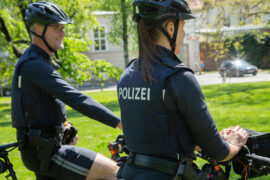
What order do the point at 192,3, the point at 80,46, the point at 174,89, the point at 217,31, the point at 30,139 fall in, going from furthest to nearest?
the point at 217,31 → the point at 192,3 → the point at 80,46 → the point at 30,139 → the point at 174,89

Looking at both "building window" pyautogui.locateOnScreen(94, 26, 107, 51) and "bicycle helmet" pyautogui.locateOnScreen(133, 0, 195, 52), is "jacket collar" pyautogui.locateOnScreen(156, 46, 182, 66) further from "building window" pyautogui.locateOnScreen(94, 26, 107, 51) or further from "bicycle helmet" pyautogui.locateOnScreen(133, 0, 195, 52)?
"building window" pyautogui.locateOnScreen(94, 26, 107, 51)

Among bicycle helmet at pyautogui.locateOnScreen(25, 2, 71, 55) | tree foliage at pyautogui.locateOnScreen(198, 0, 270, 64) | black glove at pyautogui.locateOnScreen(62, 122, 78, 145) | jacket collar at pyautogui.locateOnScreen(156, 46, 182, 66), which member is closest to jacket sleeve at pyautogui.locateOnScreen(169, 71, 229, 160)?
jacket collar at pyautogui.locateOnScreen(156, 46, 182, 66)

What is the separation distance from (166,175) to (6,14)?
18295 mm

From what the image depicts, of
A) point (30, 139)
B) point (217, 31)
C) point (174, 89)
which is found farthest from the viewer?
point (217, 31)

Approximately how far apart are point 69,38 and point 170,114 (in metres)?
16.0

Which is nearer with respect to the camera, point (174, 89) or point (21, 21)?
point (174, 89)

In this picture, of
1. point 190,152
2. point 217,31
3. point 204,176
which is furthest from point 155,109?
point 217,31

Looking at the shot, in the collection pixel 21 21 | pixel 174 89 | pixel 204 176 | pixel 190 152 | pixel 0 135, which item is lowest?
pixel 0 135

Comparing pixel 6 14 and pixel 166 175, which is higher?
pixel 6 14

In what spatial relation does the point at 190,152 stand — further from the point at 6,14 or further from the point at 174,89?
the point at 6,14

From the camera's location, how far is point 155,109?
1.99 meters

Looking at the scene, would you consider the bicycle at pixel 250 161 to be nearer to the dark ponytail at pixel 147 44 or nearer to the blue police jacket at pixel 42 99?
the blue police jacket at pixel 42 99

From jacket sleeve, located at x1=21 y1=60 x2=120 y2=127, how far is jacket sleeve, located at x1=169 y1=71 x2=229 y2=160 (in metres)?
1.03

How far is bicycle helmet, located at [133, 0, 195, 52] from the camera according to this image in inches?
83.4
